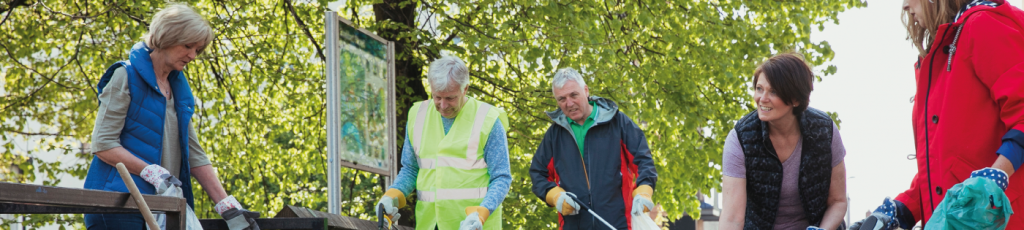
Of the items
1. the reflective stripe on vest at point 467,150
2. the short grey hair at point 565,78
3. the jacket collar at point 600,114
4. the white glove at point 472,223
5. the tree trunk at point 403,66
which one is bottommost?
the white glove at point 472,223

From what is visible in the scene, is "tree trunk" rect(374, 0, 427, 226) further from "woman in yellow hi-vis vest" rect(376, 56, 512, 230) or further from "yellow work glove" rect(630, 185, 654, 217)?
"woman in yellow hi-vis vest" rect(376, 56, 512, 230)

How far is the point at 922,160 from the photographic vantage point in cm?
286

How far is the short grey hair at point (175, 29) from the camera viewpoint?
131 inches

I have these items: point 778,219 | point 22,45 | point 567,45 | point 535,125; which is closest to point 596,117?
point 778,219

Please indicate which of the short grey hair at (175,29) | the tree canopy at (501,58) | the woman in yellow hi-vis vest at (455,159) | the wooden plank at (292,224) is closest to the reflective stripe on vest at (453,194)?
the woman in yellow hi-vis vest at (455,159)

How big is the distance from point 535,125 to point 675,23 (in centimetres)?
199

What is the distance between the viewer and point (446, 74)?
3.99m

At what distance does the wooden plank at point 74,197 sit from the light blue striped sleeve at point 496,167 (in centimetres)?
140

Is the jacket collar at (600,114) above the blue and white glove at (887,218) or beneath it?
above

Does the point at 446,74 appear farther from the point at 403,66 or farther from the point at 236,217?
the point at 403,66

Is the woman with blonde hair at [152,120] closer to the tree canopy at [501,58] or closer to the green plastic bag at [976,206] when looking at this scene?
the green plastic bag at [976,206]

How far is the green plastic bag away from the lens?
2.42 m

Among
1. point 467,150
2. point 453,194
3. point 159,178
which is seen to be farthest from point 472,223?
point 159,178

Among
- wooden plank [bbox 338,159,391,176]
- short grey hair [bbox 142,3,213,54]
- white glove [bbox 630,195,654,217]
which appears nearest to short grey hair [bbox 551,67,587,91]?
white glove [bbox 630,195,654,217]
